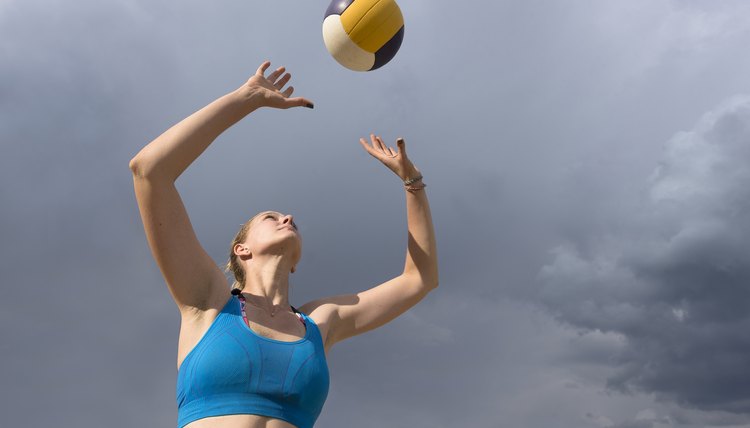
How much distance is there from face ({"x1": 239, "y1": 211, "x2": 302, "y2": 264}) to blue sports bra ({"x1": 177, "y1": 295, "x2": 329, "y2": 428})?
2.49ft

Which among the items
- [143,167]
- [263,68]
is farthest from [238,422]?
[263,68]

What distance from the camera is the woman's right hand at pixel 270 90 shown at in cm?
545

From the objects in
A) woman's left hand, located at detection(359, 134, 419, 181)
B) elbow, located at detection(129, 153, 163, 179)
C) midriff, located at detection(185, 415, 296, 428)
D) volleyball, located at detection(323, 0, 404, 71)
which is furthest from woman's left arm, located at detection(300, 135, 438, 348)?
elbow, located at detection(129, 153, 163, 179)

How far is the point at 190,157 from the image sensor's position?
507 cm

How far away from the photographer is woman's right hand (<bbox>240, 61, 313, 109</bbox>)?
5.45 metres

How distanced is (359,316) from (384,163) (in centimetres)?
152

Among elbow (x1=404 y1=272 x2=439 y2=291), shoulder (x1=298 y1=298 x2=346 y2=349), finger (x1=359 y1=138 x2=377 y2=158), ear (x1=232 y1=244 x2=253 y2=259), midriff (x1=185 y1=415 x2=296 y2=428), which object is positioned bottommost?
midriff (x1=185 y1=415 x2=296 y2=428)

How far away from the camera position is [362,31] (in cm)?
745

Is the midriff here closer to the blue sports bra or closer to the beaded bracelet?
the blue sports bra

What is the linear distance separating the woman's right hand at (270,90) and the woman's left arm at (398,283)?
1409 mm

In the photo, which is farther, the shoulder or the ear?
the ear

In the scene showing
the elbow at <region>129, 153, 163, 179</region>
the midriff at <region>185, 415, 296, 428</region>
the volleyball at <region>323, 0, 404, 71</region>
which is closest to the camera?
the midriff at <region>185, 415, 296, 428</region>

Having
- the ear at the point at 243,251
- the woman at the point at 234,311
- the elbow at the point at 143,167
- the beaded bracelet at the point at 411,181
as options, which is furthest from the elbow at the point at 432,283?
the elbow at the point at 143,167

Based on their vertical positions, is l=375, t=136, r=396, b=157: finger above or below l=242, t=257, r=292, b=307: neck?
above
